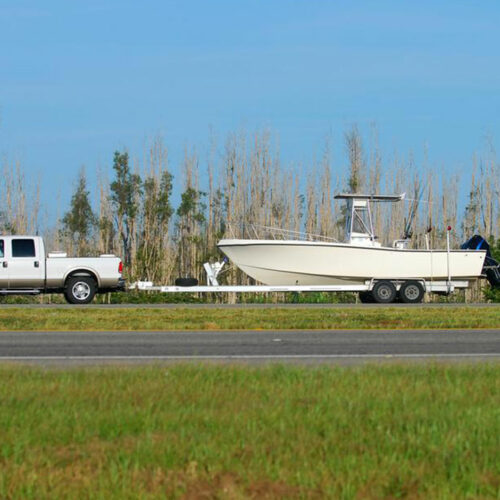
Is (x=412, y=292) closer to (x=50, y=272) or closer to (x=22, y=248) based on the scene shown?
(x=50, y=272)

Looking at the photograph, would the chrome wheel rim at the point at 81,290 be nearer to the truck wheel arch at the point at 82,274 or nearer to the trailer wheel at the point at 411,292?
the truck wheel arch at the point at 82,274

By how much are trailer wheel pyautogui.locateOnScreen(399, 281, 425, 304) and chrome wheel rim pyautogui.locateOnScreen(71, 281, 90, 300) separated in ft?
29.9

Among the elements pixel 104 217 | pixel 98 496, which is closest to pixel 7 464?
pixel 98 496

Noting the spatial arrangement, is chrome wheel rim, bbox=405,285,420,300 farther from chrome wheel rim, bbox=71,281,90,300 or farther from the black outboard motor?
chrome wheel rim, bbox=71,281,90,300

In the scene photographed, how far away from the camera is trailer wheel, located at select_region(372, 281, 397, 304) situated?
27.8 meters

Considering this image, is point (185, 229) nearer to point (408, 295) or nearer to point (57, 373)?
point (408, 295)

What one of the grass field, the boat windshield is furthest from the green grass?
the boat windshield

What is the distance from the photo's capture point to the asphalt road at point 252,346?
1186cm

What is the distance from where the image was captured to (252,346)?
13.4 m

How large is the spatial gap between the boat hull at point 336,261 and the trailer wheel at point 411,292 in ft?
0.74

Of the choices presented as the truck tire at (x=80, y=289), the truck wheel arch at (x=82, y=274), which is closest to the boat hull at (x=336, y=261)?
the truck wheel arch at (x=82, y=274)

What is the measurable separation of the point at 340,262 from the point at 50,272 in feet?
27.5

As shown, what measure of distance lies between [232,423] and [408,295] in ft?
70.5

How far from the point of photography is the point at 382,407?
292 inches
